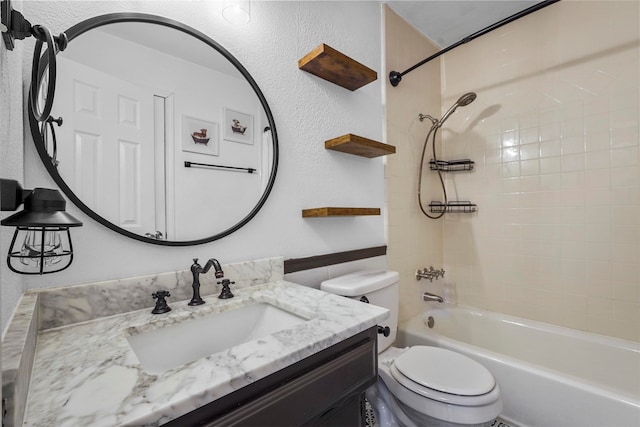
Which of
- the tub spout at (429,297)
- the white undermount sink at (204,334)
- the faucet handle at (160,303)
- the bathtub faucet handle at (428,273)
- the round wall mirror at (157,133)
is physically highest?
the round wall mirror at (157,133)

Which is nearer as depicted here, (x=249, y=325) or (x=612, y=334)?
(x=249, y=325)

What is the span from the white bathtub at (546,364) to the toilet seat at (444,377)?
0.30 metres

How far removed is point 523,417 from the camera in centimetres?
135

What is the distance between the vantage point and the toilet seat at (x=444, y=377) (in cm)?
105

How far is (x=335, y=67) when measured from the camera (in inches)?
55.2

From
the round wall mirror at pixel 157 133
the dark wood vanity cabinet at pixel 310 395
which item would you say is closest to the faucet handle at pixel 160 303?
the round wall mirror at pixel 157 133

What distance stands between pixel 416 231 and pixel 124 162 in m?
1.80

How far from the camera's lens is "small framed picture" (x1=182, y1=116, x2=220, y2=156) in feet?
3.41

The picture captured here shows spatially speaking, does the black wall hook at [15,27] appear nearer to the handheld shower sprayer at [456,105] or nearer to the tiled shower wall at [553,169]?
the handheld shower sprayer at [456,105]

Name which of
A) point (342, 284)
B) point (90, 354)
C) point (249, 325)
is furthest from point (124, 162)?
point (342, 284)

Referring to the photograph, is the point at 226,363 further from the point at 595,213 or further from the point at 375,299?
the point at 595,213

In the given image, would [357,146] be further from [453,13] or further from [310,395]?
[453,13]

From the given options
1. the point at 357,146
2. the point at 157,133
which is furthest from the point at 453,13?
the point at 157,133

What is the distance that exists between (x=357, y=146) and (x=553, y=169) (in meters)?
1.40
